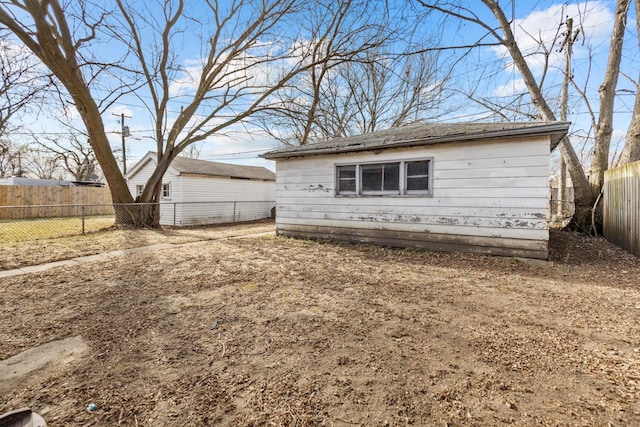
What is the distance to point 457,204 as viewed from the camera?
240 inches

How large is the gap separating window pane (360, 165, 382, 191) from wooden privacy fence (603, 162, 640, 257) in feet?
15.5

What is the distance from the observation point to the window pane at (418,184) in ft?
21.4

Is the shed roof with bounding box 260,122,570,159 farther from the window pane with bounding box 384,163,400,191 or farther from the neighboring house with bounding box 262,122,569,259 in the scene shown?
the window pane with bounding box 384,163,400,191

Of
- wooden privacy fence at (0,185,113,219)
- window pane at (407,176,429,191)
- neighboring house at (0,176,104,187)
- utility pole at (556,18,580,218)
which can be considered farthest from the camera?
neighboring house at (0,176,104,187)

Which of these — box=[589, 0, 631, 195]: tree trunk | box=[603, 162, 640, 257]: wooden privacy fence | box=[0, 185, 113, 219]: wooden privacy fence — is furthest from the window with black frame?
box=[0, 185, 113, 219]: wooden privacy fence

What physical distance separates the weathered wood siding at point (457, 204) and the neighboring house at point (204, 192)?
27.1ft

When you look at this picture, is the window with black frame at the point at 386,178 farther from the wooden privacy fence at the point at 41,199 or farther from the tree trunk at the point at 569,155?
the wooden privacy fence at the point at 41,199

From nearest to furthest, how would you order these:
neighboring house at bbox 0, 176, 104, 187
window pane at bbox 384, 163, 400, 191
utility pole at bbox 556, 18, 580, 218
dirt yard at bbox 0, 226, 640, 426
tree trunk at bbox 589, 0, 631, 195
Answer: dirt yard at bbox 0, 226, 640, 426 < window pane at bbox 384, 163, 400, 191 < tree trunk at bbox 589, 0, 631, 195 < utility pole at bbox 556, 18, 580, 218 < neighboring house at bbox 0, 176, 104, 187

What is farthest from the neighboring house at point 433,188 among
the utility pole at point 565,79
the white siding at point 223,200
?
the white siding at point 223,200

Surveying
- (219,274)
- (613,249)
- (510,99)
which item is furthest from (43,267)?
(510,99)

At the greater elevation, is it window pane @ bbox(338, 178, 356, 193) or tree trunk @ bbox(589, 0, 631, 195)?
tree trunk @ bbox(589, 0, 631, 195)

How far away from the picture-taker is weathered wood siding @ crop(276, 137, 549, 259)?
5426mm

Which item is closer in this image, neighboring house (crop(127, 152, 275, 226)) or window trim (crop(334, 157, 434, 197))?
window trim (crop(334, 157, 434, 197))

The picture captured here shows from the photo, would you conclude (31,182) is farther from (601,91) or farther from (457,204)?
(601,91)
